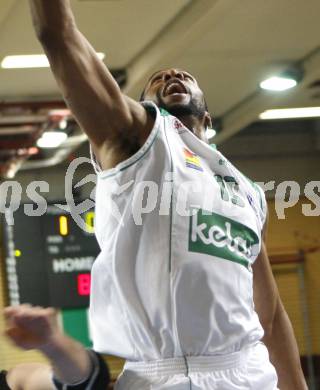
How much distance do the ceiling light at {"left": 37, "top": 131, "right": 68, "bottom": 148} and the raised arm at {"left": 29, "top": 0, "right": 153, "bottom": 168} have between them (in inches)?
179

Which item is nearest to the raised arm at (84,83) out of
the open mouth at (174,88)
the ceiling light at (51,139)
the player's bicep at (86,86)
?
the player's bicep at (86,86)

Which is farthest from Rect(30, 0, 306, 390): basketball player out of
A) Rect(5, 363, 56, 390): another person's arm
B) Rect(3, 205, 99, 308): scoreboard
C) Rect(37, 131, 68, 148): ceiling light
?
Rect(37, 131, 68, 148): ceiling light

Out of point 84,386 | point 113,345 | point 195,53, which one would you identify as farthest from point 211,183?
point 195,53

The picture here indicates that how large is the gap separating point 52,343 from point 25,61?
3841 mm

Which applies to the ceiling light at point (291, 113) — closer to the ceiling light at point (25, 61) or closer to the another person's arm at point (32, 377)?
the ceiling light at point (25, 61)

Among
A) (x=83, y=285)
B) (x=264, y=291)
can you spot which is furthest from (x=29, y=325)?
(x=83, y=285)

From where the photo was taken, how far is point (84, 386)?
5.27 ft

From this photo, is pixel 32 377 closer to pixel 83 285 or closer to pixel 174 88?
pixel 174 88

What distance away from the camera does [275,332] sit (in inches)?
88.3

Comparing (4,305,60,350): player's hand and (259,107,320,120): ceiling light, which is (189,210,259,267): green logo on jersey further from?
(259,107,320,120): ceiling light

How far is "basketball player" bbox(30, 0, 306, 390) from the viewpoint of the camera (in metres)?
1.73

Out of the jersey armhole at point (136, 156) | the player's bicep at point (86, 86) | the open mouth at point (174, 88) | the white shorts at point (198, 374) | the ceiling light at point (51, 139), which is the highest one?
the ceiling light at point (51, 139)

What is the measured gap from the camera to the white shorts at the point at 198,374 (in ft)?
5.79

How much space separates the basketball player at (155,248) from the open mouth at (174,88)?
20 centimetres
